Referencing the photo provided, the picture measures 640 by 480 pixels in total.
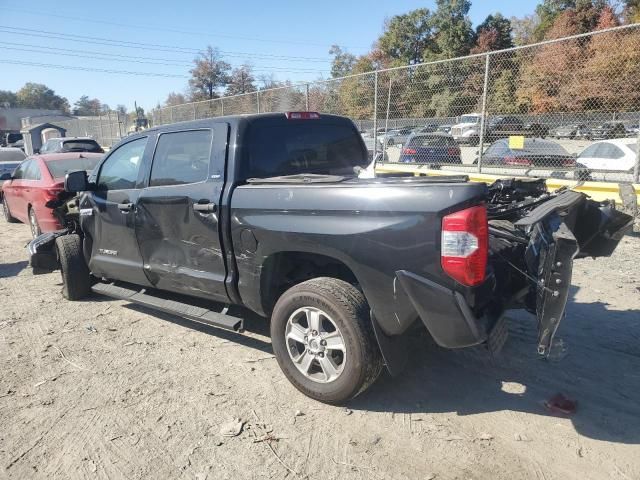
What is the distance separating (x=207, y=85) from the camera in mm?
64688

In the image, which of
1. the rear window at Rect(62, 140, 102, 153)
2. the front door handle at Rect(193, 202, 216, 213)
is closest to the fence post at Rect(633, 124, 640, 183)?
the front door handle at Rect(193, 202, 216, 213)

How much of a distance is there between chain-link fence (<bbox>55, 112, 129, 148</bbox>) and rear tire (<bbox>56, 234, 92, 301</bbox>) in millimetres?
22542

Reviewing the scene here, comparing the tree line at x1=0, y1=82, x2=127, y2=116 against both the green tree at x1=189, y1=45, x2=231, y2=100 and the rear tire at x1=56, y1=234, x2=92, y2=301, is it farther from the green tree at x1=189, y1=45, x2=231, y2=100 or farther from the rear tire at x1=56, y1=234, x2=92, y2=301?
the rear tire at x1=56, y1=234, x2=92, y2=301

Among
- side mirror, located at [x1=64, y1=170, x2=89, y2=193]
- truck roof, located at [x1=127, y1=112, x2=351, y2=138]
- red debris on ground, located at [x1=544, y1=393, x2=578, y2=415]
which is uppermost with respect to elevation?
truck roof, located at [x1=127, y1=112, x2=351, y2=138]

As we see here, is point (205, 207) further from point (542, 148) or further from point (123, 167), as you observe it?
point (542, 148)

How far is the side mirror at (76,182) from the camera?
4980mm

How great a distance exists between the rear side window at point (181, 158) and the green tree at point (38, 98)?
14339 cm

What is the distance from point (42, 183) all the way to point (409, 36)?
166 ft

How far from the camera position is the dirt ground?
272 centimetres

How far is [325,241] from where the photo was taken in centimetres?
311

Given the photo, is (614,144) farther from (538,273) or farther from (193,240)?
(193,240)

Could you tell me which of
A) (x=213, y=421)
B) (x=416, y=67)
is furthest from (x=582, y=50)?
(x=213, y=421)

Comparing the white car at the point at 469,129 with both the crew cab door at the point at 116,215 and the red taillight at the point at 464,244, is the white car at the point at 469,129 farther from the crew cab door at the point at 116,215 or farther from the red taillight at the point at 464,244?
the red taillight at the point at 464,244

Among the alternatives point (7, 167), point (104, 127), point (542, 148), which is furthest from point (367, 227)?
point (104, 127)
